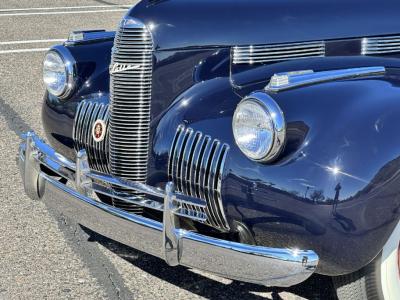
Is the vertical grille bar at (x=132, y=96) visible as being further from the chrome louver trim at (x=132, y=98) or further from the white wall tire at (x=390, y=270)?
the white wall tire at (x=390, y=270)

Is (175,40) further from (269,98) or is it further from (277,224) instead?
(277,224)

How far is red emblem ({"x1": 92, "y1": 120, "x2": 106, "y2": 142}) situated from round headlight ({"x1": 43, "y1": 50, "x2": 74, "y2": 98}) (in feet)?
1.10

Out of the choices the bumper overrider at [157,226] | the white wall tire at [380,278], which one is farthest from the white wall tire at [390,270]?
the bumper overrider at [157,226]

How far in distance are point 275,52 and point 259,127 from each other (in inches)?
30.9

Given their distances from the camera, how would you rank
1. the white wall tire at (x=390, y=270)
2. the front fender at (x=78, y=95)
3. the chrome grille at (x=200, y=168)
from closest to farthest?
1. the white wall tire at (x=390, y=270)
2. the chrome grille at (x=200, y=168)
3. the front fender at (x=78, y=95)

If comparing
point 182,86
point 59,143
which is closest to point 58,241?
point 59,143

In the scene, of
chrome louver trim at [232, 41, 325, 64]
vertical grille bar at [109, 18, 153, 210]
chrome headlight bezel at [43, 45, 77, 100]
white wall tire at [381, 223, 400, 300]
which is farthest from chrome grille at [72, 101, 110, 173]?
white wall tire at [381, 223, 400, 300]

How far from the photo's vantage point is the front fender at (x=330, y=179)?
2641mm

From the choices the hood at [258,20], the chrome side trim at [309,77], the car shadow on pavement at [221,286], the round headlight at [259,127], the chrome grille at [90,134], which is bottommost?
the car shadow on pavement at [221,286]

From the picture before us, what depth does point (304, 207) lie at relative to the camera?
8.76 ft

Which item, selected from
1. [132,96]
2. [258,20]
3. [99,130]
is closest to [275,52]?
[258,20]

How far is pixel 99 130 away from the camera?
11.9 feet

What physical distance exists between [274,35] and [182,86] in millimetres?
492

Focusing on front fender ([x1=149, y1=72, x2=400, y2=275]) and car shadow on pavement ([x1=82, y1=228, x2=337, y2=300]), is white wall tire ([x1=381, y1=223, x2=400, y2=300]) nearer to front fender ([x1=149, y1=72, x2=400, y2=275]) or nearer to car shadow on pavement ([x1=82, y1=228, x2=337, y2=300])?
front fender ([x1=149, y1=72, x2=400, y2=275])
